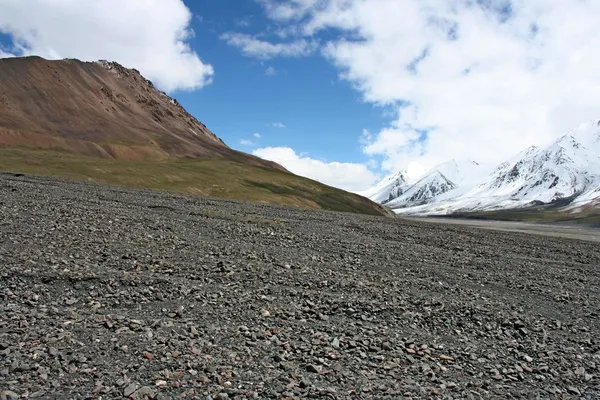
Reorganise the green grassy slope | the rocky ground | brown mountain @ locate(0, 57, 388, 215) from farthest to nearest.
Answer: brown mountain @ locate(0, 57, 388, 215) → the green grassy slope → the rocky ground

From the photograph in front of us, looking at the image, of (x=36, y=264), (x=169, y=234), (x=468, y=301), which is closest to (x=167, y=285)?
(x=36, y=264)

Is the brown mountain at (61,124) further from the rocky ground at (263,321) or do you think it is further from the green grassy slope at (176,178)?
the rocky ground at (263,321)

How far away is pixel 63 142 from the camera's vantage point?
140375 millimetres

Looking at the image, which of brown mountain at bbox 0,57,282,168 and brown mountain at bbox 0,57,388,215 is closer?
brown mountain at bbox 0,57,388,215

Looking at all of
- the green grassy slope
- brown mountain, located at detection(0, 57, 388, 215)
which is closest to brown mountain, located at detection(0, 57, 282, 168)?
brown mountain, located at detection(0, 57, 388, 215)

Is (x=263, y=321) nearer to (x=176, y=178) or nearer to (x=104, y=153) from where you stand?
(x=176, y=178)

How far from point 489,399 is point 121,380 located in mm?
9049

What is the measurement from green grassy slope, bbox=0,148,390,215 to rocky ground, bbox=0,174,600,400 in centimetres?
6474

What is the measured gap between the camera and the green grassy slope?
87.4 meters

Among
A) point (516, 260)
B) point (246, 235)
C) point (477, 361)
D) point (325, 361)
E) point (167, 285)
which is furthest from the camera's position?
point (516, 260)

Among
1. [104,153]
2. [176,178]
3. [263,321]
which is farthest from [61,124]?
[263,321]

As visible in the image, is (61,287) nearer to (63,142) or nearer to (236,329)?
(236,329)

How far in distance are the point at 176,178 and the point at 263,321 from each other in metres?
101

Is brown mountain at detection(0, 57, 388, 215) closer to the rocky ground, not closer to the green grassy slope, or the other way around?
the green grassy slope
